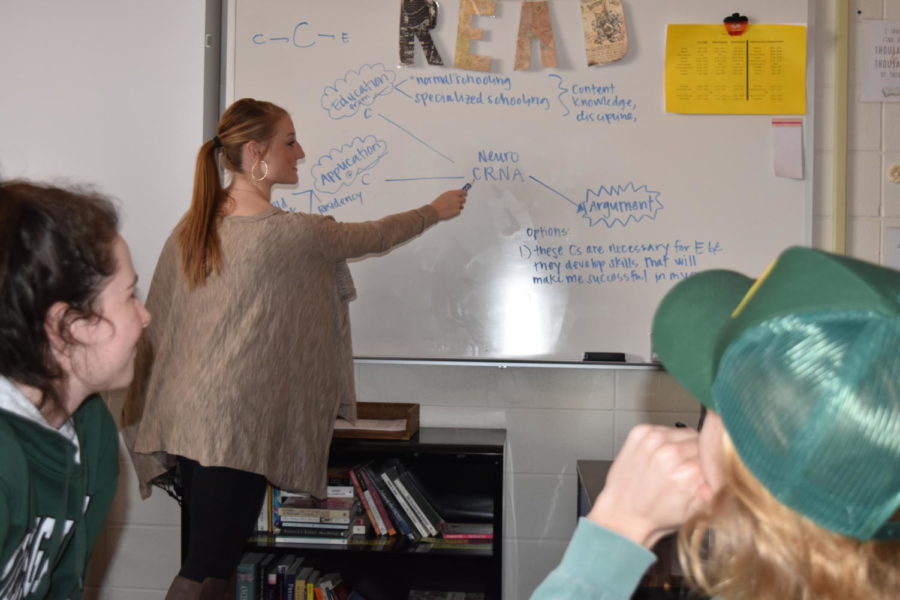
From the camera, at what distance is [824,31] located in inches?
103

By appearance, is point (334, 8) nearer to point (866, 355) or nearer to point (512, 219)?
point (512, 219)

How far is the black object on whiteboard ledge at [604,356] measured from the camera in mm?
2586

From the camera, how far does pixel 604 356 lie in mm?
2592

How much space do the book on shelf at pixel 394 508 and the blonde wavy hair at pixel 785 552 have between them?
78.0 inches

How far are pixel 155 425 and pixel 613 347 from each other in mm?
1321

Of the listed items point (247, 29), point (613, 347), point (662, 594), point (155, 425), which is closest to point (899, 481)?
point (662, 594)

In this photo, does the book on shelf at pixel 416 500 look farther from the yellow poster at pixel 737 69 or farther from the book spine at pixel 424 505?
the yellow poster at pixel 737 69

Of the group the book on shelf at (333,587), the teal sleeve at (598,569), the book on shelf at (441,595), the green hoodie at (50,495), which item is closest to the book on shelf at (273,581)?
the book on shelf at (333,587)

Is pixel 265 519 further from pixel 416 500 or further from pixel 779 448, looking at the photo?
pixel 779 448

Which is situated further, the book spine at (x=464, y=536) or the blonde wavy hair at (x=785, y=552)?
the book spine at (x=464, y=536)

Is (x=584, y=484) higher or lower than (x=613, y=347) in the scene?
lower

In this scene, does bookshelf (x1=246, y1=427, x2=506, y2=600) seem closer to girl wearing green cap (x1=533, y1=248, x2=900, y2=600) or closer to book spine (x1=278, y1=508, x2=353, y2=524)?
book spine (x1=278, y1=508, x2=353, y2=524)

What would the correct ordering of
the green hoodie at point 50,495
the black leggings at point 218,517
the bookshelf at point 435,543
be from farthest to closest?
the bookshelf at point 435,543, the black leggings at point 218,517, the green hoodie at point 50,495

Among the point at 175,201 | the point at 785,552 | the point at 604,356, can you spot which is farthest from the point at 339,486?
the point at 785,552
